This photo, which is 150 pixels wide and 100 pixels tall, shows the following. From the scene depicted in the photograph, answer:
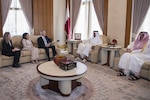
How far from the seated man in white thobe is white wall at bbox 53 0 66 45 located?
153 inches

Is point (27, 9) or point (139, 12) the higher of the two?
point (27, 9)

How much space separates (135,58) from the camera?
13.5 ft

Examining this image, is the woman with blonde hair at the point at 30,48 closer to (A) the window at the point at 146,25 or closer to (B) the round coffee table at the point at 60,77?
(B) the round coffee table at the point at 60,77

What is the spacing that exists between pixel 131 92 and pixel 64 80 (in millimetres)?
1353

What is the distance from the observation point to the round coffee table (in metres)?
3.07

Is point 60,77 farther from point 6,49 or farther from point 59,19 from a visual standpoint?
point 59,19

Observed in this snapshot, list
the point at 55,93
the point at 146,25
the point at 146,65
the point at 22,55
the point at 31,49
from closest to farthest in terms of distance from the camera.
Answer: the point at 55,93 → the point at 146,65 → the point at 146,25 → the point at 22,55 → the point at 31,49

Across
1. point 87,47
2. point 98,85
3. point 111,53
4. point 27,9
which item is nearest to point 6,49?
point 27,9

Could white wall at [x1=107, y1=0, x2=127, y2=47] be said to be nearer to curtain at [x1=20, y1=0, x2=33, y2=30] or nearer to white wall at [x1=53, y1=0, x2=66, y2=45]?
white wall at [x1=53, y1=0, x2=66, y2=45]

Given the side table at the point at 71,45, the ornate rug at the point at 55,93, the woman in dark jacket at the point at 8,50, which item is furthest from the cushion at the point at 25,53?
the ornate rug at the point at 55,93

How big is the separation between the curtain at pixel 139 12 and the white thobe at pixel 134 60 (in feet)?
3.16

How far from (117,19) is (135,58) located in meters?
1.89

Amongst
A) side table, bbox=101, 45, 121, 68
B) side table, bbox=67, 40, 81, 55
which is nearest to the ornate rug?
side table, bbox=101, 45, 121, 68

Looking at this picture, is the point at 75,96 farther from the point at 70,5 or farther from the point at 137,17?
the point at 70,5
